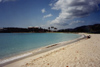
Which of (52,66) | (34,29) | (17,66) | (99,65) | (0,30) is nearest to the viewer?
(99,65)

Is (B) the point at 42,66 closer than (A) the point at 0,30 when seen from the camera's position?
Yes

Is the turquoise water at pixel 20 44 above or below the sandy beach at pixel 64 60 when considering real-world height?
below

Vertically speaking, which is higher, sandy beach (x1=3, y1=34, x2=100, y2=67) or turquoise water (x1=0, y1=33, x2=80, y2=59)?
sandy beach (x1=3, y1=34, x2=100, y2=67)

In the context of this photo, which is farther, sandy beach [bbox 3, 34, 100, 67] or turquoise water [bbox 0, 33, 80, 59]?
turquoise water [bbox 0, 33, 80, 59]

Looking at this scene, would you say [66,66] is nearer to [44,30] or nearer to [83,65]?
[83,65]

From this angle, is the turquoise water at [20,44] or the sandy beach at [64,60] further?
the turquoise water at [20,44]

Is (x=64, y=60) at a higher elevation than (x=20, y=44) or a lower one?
higher

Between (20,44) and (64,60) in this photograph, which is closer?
(64,60)

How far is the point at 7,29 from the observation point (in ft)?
356

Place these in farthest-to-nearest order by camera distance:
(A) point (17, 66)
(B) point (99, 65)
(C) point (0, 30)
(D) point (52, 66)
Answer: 1. (C) point (0, 30)
2. (A) point (17, 66)
3. (D) point (52, 66)
4. (B) point (99, 65)

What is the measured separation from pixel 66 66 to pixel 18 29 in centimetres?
12299

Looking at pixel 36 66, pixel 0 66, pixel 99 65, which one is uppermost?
pixel 99 65

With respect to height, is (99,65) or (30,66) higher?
(99,65)

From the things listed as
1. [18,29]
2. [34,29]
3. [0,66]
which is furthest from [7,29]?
[0,66]
